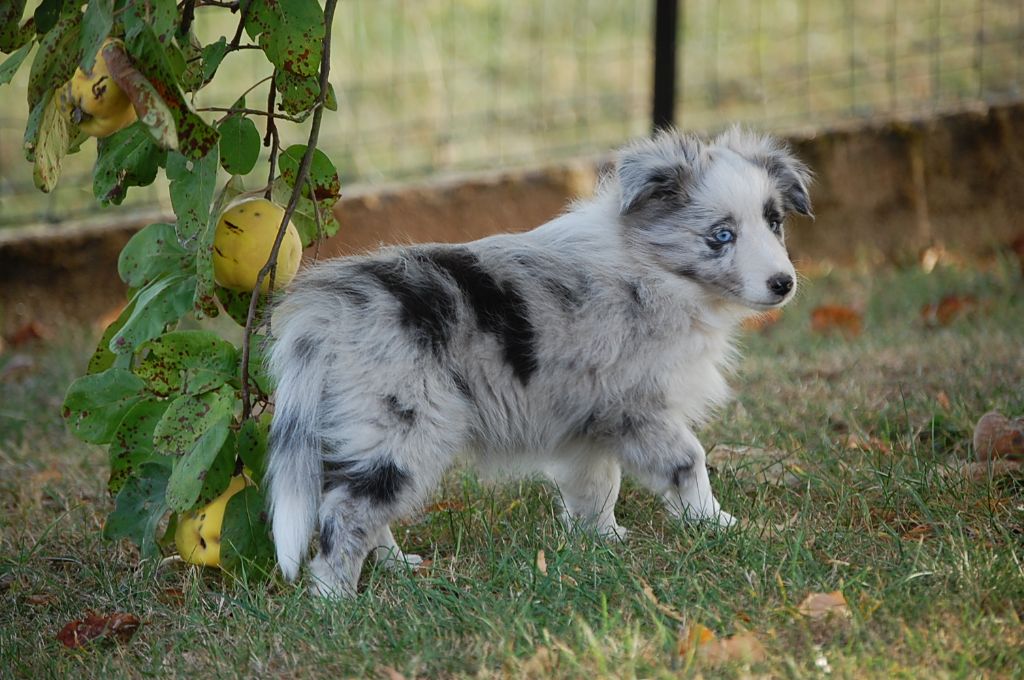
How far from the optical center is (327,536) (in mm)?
2949

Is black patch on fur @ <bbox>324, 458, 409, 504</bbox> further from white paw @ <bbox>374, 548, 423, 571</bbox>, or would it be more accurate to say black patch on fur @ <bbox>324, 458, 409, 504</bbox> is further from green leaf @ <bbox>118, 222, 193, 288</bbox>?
green leaf @ <bbox>118, 222, 193, 288</bbox>

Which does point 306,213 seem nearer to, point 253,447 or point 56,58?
point 253,447

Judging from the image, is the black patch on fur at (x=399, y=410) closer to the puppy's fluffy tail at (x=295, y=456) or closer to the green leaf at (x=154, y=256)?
the puppy's fluffy tail at (x=295, y=456)

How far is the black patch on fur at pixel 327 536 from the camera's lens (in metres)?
2.94

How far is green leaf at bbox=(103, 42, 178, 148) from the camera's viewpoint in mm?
2393

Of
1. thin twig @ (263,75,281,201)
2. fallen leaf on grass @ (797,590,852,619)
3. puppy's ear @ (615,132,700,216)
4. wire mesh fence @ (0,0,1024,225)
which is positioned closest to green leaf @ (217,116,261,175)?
thin twig @ (263,75,281,201)

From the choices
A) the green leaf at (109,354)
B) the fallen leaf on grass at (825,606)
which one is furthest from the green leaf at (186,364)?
the fallen leaf on grass at (825,606)

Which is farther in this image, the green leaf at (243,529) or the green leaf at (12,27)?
the green leaf at (243,529)

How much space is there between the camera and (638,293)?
330 cm

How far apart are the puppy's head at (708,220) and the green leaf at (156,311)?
1203 mm

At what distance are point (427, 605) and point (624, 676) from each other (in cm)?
60

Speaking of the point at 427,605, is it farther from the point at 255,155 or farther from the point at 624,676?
the point at 255,155

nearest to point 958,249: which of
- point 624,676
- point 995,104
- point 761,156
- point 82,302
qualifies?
point 995,104

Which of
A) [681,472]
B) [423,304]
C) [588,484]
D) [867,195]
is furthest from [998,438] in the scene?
[867,195]
